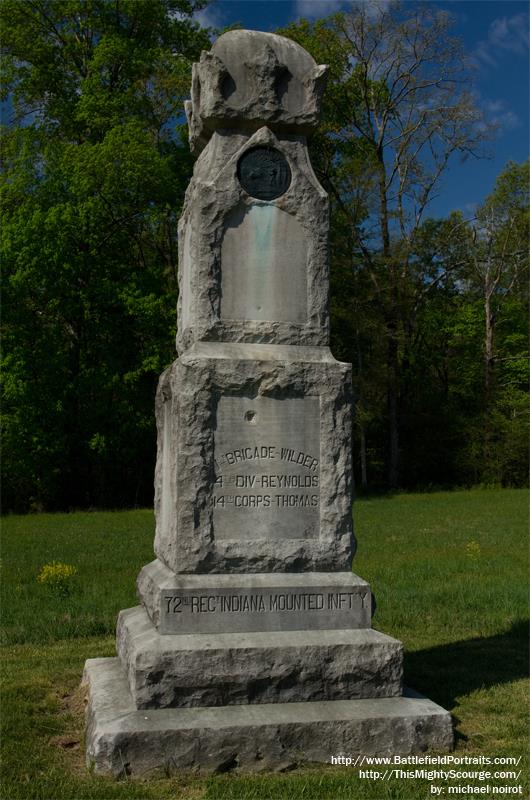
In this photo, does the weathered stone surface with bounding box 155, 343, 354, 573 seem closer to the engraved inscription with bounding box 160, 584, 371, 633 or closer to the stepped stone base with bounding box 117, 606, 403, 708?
the engraved inscription with bounding box 160, 584, 371, 633

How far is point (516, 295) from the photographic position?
35031mm

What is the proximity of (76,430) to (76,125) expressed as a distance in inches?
382

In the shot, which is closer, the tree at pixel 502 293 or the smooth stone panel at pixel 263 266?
the smooth stone panel at pixel 263 266

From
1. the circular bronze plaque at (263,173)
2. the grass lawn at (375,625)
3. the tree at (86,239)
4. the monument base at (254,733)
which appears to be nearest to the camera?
the grass lawn at (375,625)

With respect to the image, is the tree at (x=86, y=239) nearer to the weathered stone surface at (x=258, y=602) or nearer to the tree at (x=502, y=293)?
the tree at (x=502, y=293)

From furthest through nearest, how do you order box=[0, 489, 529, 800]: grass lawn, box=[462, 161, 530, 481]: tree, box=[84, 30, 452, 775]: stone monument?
box=[462, 161, 530, 481]: tree → box=[84, 30, 452, 775]: stone monument → box=[0, 489, 529, 800]: grass lawn

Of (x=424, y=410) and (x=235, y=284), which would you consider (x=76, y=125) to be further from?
(x=235, y=284)

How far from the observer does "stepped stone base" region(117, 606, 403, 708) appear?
15.9 feet

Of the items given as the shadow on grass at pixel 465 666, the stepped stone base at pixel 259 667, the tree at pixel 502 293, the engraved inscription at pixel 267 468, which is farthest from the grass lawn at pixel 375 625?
the tree at pixel 502 293

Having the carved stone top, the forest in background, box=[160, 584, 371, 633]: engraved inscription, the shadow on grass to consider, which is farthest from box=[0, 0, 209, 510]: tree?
box=[160, 584, 371, 633]: engraved inscription

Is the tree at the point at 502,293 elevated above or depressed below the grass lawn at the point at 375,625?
above

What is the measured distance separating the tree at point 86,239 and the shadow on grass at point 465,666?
17.5m

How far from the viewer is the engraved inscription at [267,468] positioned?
5355 mm

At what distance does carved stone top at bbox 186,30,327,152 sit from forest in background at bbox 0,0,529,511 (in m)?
18.2
